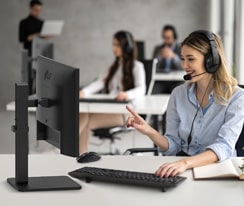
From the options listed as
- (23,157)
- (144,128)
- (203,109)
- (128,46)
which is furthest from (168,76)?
(23,157)

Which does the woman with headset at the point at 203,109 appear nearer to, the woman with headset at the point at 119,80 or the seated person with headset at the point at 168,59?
the woman with headset at the point at 119,80

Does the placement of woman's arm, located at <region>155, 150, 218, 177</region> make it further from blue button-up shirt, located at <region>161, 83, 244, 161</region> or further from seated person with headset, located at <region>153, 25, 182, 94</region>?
seated person with headset, located at <region>153, 25, 182, 94</region>

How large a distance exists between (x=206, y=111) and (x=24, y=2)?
8883 millimetres

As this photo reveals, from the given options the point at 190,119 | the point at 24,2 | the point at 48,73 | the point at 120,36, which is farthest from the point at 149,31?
the point at 48,73

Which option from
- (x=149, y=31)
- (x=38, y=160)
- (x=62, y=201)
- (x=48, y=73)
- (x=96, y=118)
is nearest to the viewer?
(x=62, y=201)

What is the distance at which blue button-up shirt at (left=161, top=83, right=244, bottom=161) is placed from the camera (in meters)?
3.19

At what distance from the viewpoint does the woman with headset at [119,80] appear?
18.7 ft

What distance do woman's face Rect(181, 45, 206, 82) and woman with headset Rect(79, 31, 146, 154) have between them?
2313mm

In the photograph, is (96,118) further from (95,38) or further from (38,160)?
(95,38)

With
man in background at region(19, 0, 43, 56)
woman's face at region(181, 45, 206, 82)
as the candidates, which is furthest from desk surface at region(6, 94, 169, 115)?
man in background at region(19, 0, 43, 56)

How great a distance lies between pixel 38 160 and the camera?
10.3 ft

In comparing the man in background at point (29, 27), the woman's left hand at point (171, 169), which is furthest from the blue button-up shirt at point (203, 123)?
the man in background at point (29, 27)

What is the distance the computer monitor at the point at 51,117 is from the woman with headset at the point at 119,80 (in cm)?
282

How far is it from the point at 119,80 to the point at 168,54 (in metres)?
2.83
